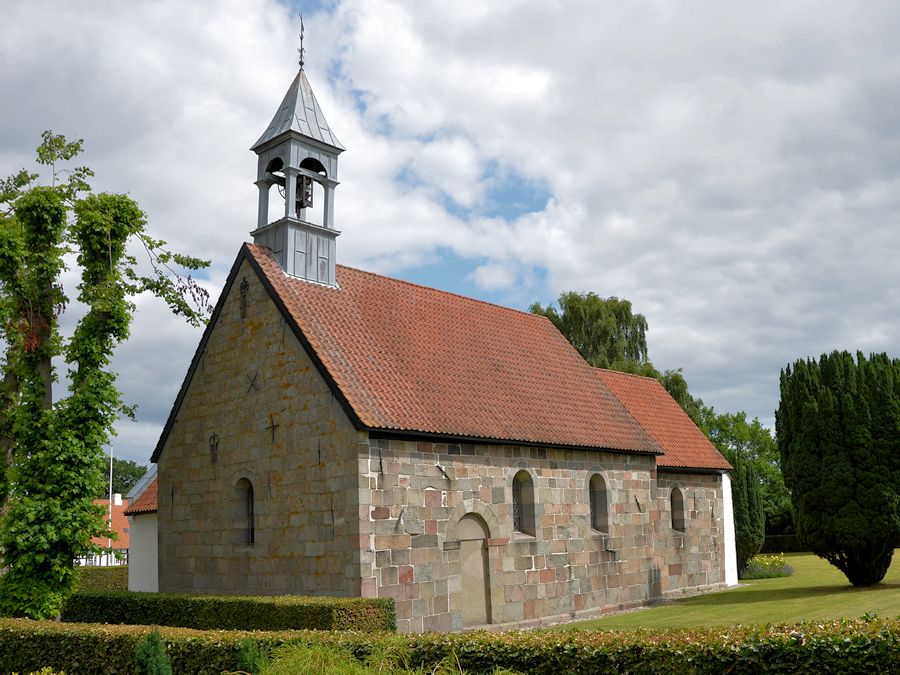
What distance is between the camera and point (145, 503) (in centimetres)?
2341

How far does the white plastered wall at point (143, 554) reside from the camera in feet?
73.7

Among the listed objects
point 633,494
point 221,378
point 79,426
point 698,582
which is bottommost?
point 698,582

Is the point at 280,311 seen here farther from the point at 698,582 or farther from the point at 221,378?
the point at 698,582

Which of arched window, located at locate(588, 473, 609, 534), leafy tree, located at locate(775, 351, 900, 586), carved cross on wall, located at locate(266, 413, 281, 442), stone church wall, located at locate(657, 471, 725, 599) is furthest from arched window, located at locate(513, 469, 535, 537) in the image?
A: leafy tree, located at locate(775, 351, 900, 586)

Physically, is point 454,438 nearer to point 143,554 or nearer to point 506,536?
point 506,536

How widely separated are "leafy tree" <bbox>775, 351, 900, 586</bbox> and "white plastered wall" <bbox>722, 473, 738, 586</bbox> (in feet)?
15.8

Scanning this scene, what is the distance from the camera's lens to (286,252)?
1759cm

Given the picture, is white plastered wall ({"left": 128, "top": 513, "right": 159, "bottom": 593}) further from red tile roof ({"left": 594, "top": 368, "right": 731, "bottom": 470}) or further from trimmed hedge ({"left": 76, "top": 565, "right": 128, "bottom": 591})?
red tile roof ({"left": 594, "top": 368, "right": 731, "bottom": 470})

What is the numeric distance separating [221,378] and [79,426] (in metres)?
4.01

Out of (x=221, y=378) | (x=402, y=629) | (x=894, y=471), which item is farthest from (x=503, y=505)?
(x=894, y=471)

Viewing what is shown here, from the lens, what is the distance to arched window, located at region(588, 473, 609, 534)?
63.4 ft

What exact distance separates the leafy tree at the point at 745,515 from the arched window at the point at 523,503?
11.6 m

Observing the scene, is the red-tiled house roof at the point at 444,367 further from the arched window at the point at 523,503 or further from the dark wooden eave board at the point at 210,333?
the arched window at the point at 523,503

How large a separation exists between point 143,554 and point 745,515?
730 inches
